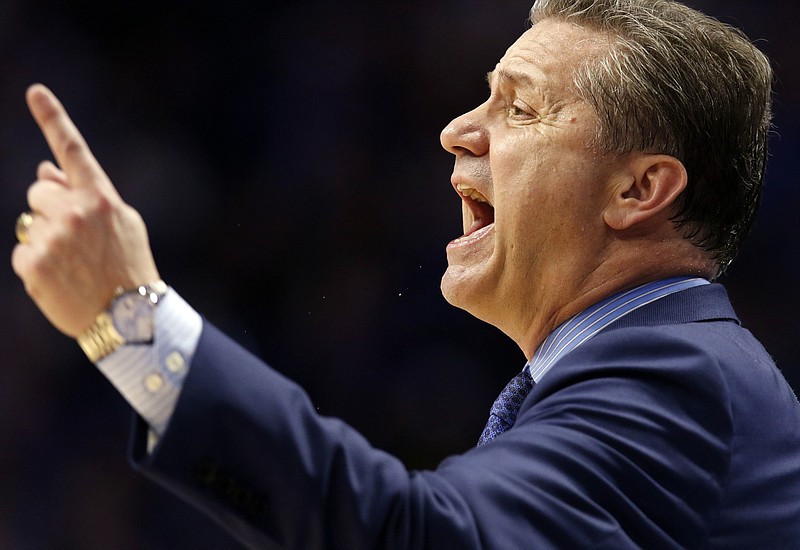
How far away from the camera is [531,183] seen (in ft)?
6.71

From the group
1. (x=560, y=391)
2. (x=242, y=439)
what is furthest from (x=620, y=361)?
(x=242, y=439)

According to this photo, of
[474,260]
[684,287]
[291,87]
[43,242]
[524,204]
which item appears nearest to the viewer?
[43,242]

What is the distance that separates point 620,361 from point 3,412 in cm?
278

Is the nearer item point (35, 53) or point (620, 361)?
point (620, 361)

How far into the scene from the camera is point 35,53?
13.1ft

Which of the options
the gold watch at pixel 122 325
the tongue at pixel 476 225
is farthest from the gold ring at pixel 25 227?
the tongue at pixel 476 225

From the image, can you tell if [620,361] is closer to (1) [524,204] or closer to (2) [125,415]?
(1) [524,204]

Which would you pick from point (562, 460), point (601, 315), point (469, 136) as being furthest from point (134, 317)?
point (469, 136)

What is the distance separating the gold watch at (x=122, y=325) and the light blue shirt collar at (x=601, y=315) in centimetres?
83

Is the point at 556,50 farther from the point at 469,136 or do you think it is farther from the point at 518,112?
the point at 469,136

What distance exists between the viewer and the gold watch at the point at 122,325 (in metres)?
1.27

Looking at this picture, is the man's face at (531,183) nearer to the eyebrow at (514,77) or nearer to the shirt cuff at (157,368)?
the eyebrow at (514,77)

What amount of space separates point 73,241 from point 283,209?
2826mm

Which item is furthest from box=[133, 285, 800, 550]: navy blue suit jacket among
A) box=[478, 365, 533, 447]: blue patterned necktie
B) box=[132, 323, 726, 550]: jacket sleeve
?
box=[478, 365, 533, 447]: blue patterned necktie
